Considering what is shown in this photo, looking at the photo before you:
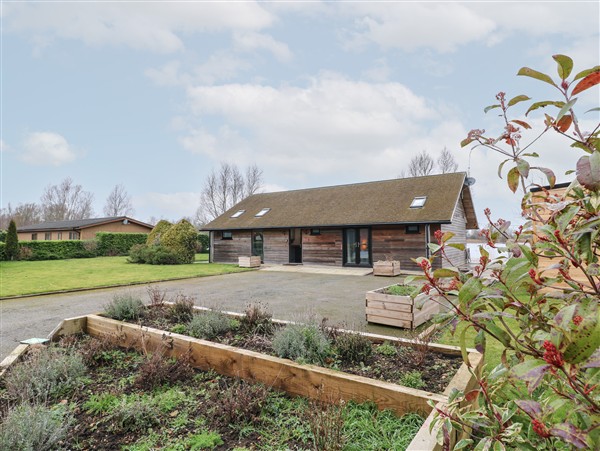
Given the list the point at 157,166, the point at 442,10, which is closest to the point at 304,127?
→ the point at 157,166

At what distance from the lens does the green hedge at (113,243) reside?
24281 millimetres

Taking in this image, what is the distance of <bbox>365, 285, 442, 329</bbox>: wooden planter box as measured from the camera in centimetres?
534

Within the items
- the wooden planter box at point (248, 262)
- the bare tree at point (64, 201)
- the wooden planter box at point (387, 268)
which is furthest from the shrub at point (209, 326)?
the bare tree at point (64, 201)

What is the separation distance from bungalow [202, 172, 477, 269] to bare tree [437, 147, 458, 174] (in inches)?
603

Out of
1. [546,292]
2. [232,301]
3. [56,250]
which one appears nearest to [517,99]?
[546,292]

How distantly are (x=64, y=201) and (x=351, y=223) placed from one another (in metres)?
48.2

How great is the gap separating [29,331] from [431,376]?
263 inches

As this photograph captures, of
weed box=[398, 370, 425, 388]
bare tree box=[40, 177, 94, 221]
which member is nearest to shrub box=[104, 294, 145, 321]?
weed box=[398, 370, 425, 388]

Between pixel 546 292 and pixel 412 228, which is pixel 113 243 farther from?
pixel 546 292

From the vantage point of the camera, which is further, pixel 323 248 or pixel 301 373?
pixel 323 248

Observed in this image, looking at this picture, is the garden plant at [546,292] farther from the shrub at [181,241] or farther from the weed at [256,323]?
the shrub at [181,241]

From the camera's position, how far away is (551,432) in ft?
2.97

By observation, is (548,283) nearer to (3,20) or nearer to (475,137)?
(475,137)

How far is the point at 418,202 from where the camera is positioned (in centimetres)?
1585
